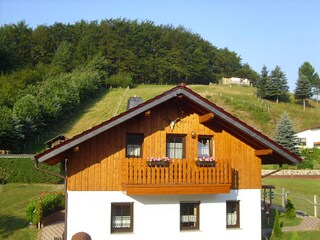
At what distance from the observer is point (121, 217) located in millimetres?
14133

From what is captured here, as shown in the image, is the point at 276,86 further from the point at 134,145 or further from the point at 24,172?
the point at 134,145

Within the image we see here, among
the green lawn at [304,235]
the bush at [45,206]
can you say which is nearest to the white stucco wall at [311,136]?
the green lawn at [304,235]

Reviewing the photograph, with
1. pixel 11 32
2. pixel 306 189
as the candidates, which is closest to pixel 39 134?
pixel 306 189

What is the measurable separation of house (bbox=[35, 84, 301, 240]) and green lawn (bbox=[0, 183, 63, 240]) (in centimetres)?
523

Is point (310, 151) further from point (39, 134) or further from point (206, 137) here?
point (206, 137)

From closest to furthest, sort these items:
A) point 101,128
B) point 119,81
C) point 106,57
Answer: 1. point 101,128
2. point 119,81
3. point 106,57

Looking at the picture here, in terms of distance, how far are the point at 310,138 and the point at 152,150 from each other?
176 feet

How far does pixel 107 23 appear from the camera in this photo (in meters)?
130

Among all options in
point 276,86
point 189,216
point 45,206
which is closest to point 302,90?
point 276,86

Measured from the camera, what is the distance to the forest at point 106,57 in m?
85.4

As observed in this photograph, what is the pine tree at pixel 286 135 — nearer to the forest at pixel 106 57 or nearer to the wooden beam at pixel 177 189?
the forest at pixel 106 57

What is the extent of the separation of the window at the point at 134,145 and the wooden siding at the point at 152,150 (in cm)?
18

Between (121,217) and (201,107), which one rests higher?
(201,107)

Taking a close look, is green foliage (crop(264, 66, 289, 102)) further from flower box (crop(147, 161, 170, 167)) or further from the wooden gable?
flower box (crop(147, 161, 170, 167))
